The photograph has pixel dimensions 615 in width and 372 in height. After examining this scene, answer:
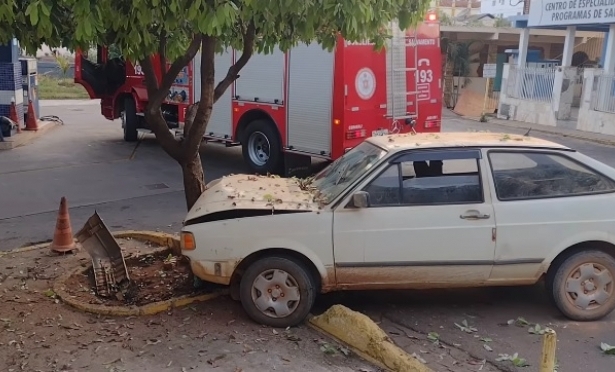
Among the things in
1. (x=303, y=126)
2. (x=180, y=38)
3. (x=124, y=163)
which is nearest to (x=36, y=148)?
(x=124, y=163)

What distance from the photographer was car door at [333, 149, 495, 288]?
5.14 metres

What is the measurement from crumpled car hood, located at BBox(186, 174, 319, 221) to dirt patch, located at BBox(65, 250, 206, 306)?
0.72m

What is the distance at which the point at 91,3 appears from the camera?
4109 millimetres

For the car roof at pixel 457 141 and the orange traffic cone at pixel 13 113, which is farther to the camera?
the orange traffic cone at pixel 13 113

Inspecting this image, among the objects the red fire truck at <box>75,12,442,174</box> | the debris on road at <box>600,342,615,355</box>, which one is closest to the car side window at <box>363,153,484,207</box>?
the debris on road at <box>600,342,615,355</box>

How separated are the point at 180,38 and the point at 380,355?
348cm

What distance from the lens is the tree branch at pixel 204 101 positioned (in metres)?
5.82

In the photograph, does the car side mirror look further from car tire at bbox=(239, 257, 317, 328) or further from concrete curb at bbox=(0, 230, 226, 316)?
concrete curb at bbox=(0, 230, 226, 316)

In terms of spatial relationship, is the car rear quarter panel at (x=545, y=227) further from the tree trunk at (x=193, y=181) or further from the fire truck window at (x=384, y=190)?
the tree trunk at (x=193, y=181)

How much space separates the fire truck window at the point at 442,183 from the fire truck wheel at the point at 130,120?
37.2 feet

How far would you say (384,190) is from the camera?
5242 mm

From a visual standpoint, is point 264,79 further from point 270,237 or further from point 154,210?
point 270,237

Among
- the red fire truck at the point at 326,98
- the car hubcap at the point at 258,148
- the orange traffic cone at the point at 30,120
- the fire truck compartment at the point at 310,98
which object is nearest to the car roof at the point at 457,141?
the red fire truck at the point at 326,98

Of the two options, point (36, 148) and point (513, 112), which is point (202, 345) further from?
point (513, 112)
